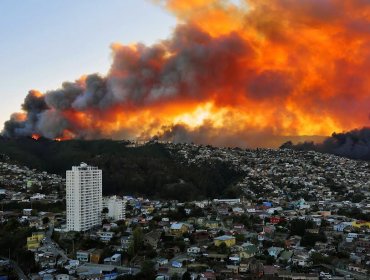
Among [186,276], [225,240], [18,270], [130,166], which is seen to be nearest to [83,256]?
[18,270]

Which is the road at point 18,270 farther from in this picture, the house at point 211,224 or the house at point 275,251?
the house at point 211,224

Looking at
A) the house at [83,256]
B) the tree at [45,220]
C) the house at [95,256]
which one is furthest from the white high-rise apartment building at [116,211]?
the house at [95,256]

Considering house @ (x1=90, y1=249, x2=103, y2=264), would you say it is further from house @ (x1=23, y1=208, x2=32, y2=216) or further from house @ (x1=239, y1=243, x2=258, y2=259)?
house @ (x1=23, y1=208, x2=32, y2=216)

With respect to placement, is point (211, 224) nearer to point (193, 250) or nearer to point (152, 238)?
point (152, 238)

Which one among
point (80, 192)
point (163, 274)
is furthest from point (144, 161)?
point (163, 274)

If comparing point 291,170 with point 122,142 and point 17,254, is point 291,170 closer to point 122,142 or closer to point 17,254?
point 122,142

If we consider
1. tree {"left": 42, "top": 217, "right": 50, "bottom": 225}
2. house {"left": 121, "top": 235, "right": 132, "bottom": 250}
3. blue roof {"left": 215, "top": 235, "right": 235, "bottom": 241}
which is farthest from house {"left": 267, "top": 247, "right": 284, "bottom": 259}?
tree {"left": 42, "top": 217, "right": 50, "bottom": 225}
